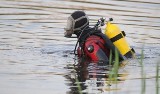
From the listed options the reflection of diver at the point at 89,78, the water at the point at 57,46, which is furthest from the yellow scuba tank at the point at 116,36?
the reflection of diver at the point at 89,78

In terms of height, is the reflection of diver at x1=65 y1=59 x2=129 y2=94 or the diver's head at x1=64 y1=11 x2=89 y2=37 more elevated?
the diver's head at x1=64 y1=11 x2=89 y2=37

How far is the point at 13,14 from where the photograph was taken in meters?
16.1

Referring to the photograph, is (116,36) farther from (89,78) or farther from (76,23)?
(89,78)

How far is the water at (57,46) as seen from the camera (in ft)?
29.6

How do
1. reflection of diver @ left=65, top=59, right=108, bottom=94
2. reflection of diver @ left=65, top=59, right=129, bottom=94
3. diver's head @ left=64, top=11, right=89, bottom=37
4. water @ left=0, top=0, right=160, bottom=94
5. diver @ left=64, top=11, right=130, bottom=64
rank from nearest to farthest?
reflection of diver @ left=65, top=59, right=129, bottom=94, reflection of diver @ left=65, top=59, right=108, bottom=94, water @ left=0, top=0, right=160, bottom=94, diver @ left=64, top=11, right=130, bottom=64, diver's head @ left=64, top=11, right=89, bottom=37

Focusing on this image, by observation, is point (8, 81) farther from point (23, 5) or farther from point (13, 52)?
point (23, 5)

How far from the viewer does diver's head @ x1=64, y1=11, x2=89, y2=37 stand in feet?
35.1

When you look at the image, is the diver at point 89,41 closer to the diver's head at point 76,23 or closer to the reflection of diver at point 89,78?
the diver's head at point 76,23

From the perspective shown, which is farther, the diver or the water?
the diver

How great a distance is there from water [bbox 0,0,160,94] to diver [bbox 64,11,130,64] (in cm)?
23

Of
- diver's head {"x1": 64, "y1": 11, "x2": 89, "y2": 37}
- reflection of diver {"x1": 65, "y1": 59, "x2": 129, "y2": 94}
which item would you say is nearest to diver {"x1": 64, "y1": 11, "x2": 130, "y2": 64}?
diver's head {"x1": 64, "y1": 11, "x2": 89, "y2": 37}

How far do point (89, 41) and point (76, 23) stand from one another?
0.49m

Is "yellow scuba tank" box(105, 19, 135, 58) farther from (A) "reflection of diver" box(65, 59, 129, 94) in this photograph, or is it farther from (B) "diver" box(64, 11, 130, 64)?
(A) "reflection of diver" box(65, 59, 129, 94)

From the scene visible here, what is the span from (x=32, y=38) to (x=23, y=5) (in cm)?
435
